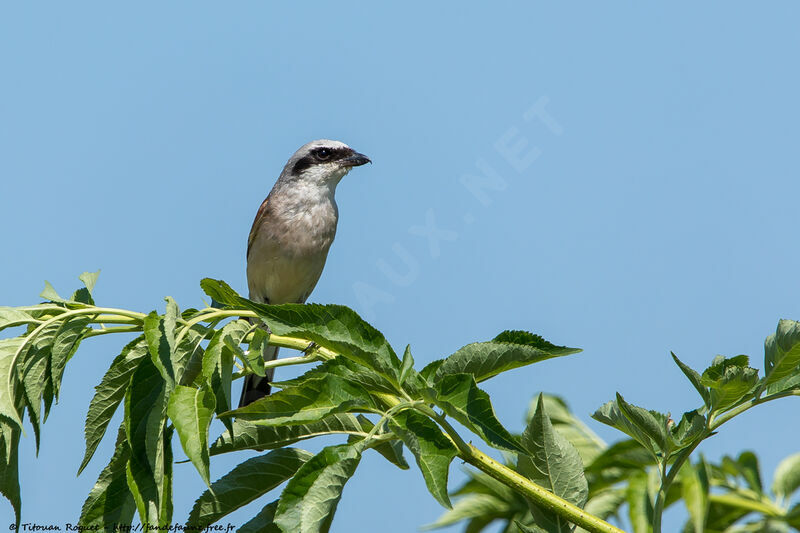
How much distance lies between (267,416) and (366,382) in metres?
0.29

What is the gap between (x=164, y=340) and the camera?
2.37 m

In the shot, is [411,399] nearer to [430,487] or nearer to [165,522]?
[430,487]

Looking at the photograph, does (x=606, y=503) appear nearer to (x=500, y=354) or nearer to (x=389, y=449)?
(x=389, y=449)

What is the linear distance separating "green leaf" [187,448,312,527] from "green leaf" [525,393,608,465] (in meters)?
1.38

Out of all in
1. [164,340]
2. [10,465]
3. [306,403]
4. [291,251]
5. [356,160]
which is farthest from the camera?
[356,160]

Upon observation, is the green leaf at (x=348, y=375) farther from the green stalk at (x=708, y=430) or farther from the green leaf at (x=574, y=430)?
the green leaf at (x=574, y=430)

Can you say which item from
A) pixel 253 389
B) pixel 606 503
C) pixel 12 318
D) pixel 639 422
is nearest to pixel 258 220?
pixel 253 389

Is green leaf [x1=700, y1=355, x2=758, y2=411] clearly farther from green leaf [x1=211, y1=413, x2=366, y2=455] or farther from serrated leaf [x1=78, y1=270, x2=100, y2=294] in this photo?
serrated leaf [x1=78, y1=270, x2=100, y2=294]

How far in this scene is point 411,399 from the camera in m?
2.37

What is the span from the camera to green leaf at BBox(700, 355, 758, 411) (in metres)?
2.37

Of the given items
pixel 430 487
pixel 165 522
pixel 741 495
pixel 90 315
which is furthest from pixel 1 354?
pixel 741 495

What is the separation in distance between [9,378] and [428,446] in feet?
4.46

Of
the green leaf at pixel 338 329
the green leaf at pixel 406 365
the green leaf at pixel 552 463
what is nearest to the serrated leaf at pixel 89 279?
the green leaf at pixel 338 329

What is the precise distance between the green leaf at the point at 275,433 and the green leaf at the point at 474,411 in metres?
0.51
